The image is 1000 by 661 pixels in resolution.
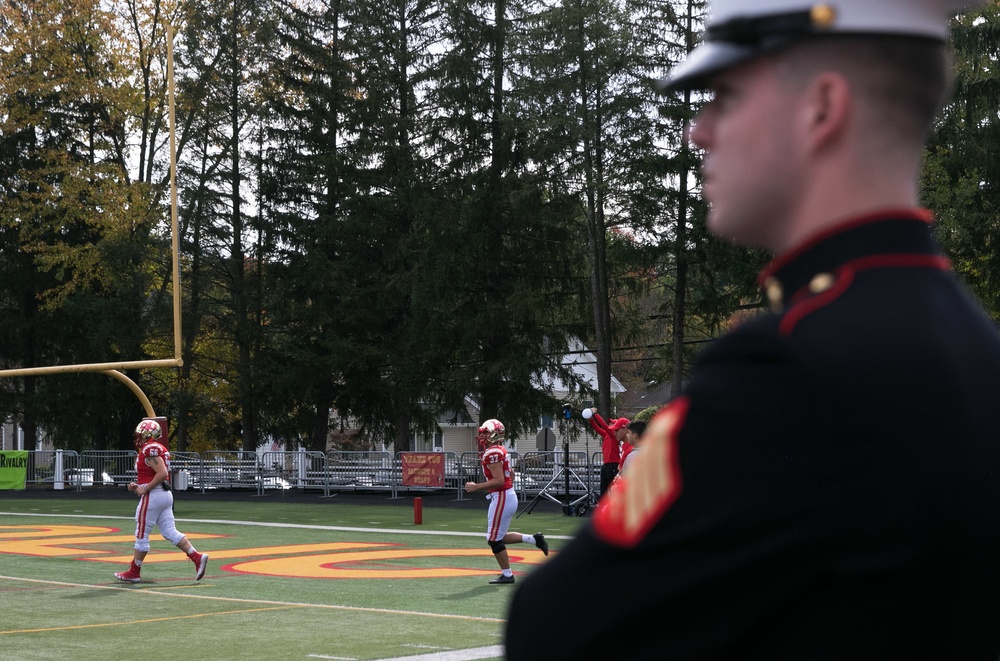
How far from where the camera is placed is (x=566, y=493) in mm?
26812

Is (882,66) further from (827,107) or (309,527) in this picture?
(309,527)

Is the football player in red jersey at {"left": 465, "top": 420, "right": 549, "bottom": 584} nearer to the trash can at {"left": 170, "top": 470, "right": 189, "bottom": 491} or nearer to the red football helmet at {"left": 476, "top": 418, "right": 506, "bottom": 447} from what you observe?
the red football helmet at {"left": 476, "top": 418, "right": 506, "bottom": 447}

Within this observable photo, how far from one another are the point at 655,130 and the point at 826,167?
1333 inches

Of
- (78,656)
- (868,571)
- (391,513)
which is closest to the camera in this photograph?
(868,571)

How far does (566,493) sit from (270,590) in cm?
1318

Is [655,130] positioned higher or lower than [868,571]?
higher

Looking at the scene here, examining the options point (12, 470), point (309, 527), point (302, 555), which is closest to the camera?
point (302, 555)

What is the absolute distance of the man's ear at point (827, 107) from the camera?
4.24 feet

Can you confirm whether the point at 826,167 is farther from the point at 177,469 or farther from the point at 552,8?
the point at 177,469

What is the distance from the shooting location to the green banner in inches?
1609

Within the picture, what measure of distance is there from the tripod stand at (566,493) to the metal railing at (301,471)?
5 cm

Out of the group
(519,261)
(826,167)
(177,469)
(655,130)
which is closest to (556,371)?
(519,261)

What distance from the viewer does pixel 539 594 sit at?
4.22ft

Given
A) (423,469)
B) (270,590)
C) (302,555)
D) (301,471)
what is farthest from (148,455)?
(301,471)
